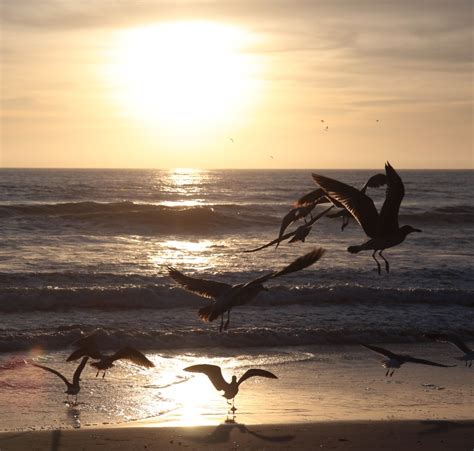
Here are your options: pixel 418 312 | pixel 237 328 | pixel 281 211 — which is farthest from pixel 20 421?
pixel 281 211

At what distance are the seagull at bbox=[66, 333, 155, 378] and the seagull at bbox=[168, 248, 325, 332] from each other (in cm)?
96

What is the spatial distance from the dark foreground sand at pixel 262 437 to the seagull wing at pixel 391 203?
6.99 feet

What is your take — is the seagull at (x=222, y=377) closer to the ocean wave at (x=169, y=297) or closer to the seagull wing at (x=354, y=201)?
the seagull wing at (x=354, y=201)

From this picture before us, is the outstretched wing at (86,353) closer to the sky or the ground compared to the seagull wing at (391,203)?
closer to the ground

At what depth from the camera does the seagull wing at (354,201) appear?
28.8 ft

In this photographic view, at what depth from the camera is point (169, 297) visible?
19969 millimetres

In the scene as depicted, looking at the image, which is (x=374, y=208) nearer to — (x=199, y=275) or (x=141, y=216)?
(x=199, y=275)

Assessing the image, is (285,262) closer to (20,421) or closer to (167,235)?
(167,235)

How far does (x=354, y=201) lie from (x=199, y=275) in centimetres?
1617

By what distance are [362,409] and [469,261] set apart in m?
18.8

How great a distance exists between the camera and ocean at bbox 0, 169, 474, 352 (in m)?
16.1

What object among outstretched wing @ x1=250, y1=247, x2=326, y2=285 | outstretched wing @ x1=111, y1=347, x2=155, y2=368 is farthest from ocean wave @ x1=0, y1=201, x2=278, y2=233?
outstretched wing @ x1=250, y1=247, x2=326, y2=285

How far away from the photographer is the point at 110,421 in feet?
33.4

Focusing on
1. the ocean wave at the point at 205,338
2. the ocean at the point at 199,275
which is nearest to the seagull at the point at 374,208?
the ocean wave at the point at 205,338
